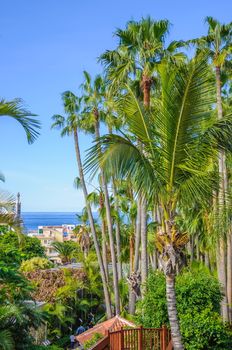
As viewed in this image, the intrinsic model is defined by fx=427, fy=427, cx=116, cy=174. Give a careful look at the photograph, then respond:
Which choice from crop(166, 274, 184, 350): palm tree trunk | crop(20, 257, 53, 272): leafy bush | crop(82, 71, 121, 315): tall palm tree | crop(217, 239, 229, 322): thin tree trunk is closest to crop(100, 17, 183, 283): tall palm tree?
crop(217, 239, 229, 322): thin tree trunk

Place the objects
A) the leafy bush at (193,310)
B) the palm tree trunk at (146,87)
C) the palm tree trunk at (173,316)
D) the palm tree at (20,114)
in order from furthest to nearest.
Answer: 1. the palm tree trunk at (146,87)
2. the leafy bush at (193,310)
3. the palm tree trunk at (173,316)
4. the palm tree at (20,114)

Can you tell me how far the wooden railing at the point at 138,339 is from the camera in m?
8.76

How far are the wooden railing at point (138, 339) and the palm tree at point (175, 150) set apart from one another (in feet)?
4.69

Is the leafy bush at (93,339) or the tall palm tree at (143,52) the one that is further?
the tall palm tree at (143,52)

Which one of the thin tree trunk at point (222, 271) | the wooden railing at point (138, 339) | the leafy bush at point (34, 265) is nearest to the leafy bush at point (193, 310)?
the wooden railing at point (138, 339)

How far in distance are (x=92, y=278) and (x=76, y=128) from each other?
9.45m

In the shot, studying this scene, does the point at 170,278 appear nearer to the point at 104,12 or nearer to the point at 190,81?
the point at 190,81

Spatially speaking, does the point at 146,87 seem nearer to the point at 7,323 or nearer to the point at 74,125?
the point at 7,323

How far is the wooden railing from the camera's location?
876 cm

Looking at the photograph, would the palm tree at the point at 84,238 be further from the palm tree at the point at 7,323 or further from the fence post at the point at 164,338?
the fence post at the point at 164,338

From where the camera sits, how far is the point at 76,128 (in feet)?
74.1

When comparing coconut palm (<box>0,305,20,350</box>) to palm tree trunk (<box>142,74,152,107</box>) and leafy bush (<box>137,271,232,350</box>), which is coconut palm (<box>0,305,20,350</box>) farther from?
palm tree trunk (<box>142,74,152,107</box>)

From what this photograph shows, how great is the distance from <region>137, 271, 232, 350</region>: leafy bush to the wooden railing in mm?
731

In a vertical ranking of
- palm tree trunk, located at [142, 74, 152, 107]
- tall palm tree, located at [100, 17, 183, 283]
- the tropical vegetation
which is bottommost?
the tropical vegetation
